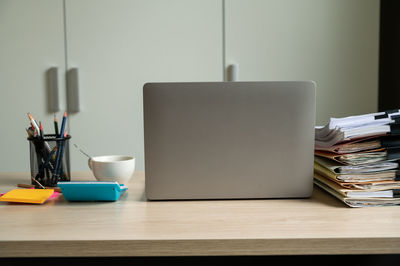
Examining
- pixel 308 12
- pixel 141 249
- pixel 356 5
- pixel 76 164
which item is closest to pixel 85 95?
pixel 76 164

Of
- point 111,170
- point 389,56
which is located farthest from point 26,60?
point 389,56

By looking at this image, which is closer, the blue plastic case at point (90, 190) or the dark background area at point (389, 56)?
the blue plastic case at point (90, 190)

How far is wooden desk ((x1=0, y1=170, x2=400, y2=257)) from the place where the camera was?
0.52 meters

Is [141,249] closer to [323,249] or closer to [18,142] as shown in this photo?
[323,249]

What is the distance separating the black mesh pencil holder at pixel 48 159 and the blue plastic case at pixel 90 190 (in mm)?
156

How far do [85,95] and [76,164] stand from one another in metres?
0.38

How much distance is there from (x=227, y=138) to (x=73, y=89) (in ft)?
4.94

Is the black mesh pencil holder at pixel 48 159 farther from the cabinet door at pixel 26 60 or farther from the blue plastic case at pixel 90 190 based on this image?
the cabinet door at pixel 26 60

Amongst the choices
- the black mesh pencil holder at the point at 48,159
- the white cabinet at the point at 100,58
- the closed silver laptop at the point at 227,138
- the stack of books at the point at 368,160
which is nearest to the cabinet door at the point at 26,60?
the white cabinet at the point at 100,58

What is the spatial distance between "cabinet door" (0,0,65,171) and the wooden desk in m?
1.44

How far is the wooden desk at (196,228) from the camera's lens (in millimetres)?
517

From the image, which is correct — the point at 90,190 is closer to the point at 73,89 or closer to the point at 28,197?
the point at 28,197

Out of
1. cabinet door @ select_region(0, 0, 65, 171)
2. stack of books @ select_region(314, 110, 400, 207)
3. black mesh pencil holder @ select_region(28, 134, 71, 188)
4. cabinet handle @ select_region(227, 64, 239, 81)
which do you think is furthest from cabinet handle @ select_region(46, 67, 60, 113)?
stack of books @ select_region(314, 110, 400, 207)
